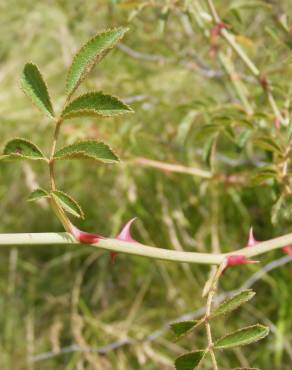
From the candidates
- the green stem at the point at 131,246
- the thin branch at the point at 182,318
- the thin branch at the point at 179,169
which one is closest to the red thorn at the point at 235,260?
the green stem at the point at 131,246

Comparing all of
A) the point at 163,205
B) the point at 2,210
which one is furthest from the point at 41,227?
the point at 163,205

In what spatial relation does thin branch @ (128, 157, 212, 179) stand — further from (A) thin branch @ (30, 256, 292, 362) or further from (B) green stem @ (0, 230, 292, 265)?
(B) green stem @ (0, 230, 292, 265)

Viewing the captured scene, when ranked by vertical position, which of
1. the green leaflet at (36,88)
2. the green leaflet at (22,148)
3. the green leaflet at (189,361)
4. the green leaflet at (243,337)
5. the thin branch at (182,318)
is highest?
the green leaflet at (36,88)

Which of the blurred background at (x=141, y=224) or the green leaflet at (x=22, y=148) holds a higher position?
the green leaflet at (x=22, y=148)

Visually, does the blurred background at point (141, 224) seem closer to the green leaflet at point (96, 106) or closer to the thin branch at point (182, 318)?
the thin branch at point (182, 318)

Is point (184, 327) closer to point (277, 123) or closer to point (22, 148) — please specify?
point (22, 148)

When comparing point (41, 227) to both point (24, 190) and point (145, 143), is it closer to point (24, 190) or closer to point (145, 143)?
point (24, 190)
